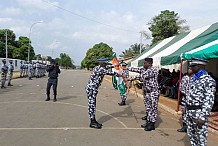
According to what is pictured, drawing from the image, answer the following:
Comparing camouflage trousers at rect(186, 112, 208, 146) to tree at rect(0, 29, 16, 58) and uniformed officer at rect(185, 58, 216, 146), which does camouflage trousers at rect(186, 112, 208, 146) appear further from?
tree at rect(0, 29, 16, 58)

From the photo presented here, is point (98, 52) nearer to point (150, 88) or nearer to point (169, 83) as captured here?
point (169, 83)

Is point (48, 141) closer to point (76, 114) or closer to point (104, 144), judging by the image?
point (104, 144)

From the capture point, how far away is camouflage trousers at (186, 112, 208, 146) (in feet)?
13.9

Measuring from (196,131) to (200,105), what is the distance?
1.54 feet

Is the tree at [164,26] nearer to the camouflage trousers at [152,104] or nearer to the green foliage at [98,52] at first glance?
the camouflage trousers at [152,104]

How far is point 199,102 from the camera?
4.20m

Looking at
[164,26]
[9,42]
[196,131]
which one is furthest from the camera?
[9,42]

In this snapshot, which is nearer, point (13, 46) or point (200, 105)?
point (200, 105)

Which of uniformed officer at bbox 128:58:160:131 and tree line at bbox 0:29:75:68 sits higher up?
tree line at bbox 0:29:75:68

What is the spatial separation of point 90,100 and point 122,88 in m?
3.40

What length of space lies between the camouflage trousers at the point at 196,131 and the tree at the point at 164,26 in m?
29.3

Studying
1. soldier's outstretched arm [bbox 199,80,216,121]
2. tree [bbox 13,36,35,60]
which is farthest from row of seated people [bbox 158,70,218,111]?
tree [bbox 13,36,35,60]

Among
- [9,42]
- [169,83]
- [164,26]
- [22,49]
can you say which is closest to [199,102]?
[169,83]

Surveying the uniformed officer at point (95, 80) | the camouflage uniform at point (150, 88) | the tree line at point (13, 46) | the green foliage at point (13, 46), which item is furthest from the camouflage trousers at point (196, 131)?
the green foliage at point (13, 46)
